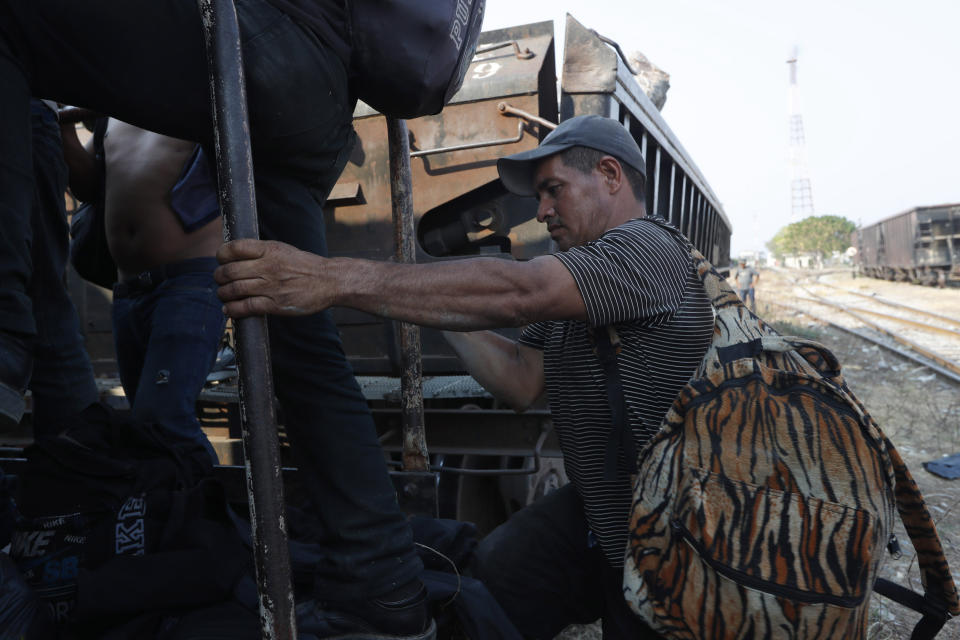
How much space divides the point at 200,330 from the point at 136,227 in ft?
1.74

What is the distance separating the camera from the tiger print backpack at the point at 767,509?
4.64 feet

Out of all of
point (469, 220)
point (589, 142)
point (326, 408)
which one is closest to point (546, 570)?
point (326, 408)

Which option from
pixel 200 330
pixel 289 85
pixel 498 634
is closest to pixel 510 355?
pixel 498 634

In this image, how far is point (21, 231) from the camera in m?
1.30

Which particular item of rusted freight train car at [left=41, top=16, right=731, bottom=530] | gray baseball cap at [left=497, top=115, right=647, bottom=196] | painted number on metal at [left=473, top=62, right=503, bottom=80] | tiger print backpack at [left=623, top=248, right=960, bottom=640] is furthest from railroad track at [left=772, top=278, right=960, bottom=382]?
tiger print backpack at [left=623, top=248, right=960, bottom=640]

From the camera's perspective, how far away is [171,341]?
2.27 metres

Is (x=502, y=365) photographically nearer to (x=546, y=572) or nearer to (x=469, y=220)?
(x=546, y=572)

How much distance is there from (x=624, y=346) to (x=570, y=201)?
1.77ft

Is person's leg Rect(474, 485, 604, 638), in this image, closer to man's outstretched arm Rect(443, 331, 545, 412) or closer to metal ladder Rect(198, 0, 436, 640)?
man's outstretched arm Rect(443, 331, 545, 412)

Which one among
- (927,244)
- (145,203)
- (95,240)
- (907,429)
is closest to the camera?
(145,203)

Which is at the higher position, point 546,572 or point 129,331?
point 129,331

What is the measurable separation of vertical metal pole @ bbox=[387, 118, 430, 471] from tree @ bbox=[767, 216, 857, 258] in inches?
3244

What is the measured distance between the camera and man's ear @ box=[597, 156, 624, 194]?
6.79 ft

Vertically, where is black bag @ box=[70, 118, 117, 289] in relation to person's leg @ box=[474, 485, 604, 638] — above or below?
above
